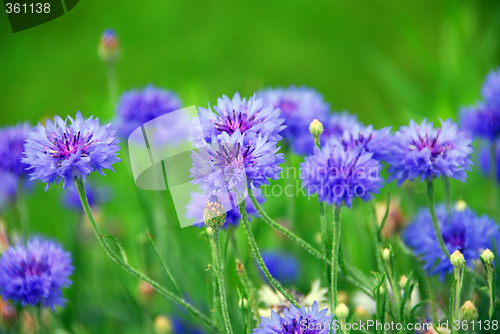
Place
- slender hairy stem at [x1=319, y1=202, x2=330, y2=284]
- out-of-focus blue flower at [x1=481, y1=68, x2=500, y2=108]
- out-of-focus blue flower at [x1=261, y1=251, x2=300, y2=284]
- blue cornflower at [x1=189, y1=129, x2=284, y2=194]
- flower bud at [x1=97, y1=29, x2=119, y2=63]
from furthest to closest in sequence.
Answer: flower bud at [x1=97, y1=29, x2=119, y2=63] < out-of-focus blue flower at [x1=261, y1=251, x2=300, y2=284] < out-of-focus blue flower at [x1=481, y1=68, x2=500, y2=108] < slender hairy stem at [x1=319, y1=202, x2=330, y2=284] < blue cornflower at [x1=189, y1=129, x2=284, y2=194]

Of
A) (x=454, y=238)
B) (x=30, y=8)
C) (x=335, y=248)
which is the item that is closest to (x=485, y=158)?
(x=454, y=238)

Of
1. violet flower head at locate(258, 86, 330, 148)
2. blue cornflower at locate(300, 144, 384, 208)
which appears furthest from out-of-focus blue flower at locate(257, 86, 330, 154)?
blue cornflower at locate(300, 144, 384, 208)

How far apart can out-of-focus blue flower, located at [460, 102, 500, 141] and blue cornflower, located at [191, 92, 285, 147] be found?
16.2 inches

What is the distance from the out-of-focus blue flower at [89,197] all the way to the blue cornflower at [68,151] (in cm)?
63

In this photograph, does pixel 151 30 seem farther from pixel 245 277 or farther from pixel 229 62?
pixel 245 277

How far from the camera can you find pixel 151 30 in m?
2.02

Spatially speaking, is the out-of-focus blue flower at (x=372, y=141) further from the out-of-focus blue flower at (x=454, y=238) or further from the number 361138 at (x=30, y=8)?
the number 361138 at (x=30, y=8)

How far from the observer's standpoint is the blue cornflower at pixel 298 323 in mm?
509

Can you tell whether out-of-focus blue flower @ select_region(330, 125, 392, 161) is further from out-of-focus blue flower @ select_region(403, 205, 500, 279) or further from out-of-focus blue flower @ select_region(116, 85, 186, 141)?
out-of-focus blue flower @ select_region(116, 85, 186, 141)

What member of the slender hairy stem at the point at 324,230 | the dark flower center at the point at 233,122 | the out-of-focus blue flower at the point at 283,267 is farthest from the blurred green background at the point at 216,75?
the dark flower center at the point at 233,122

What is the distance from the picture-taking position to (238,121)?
556mm

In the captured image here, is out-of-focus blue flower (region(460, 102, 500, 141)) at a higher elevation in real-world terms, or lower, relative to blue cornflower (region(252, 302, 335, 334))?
higher

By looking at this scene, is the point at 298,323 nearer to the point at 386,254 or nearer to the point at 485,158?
the point at 386,254

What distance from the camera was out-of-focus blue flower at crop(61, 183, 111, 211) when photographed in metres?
1.16
